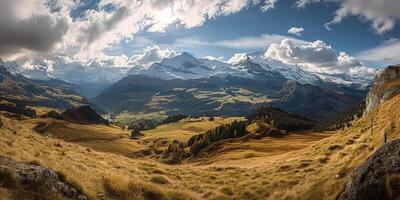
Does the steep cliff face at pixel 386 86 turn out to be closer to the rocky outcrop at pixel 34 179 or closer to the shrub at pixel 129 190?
the shrub at pixel 129 190

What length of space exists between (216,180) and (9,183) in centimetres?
3143

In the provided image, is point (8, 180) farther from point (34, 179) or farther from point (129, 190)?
point (129, 190)

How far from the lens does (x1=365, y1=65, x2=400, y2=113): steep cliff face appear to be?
75.6 metres

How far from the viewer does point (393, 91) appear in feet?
245

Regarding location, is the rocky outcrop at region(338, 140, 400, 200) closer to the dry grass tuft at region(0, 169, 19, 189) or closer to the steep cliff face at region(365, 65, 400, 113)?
the dry grass tuft at region(0, 169, 19, 189)

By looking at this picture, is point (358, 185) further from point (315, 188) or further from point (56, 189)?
point (56, 189)

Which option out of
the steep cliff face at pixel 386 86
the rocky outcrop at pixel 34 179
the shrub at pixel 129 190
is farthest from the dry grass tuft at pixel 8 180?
the steep cliff face at pixel 386 86

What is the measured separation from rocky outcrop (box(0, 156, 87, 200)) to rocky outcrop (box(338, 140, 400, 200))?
10.2m

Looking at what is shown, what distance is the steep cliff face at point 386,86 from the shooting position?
75562mm

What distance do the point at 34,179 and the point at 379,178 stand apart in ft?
38.1

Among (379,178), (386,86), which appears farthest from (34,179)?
(386,86)

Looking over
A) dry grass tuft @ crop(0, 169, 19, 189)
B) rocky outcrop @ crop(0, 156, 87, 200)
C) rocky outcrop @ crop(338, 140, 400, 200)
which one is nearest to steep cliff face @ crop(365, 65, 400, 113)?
rocky outcrop @ crop(338, 140, 400, 200)

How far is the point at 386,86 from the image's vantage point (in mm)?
80125

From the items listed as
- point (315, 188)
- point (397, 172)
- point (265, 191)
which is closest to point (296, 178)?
point (265, 191)
